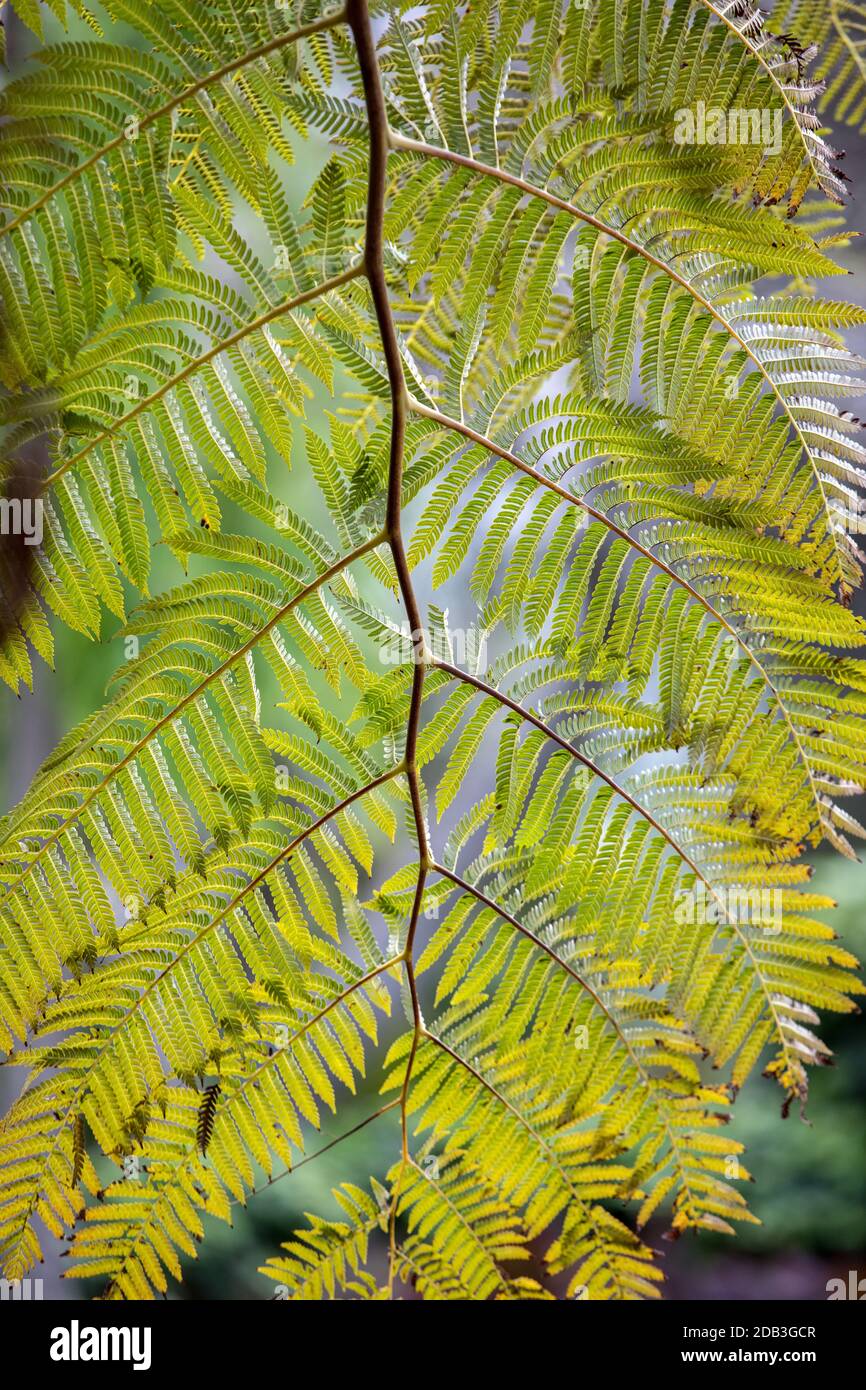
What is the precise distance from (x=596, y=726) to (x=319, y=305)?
1.29 feet

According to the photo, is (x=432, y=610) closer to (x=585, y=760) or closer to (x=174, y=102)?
(x=585, y=760)

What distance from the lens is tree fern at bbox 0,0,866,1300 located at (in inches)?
25.5

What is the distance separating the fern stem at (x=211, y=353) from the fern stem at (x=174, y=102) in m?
0.13

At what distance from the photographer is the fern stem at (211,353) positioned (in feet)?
2.16

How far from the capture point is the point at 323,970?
1.13 m

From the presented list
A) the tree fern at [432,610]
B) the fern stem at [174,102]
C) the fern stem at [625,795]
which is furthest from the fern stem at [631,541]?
the fern stem at [174,102]

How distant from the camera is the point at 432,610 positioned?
769mm

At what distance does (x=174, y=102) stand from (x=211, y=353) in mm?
149
